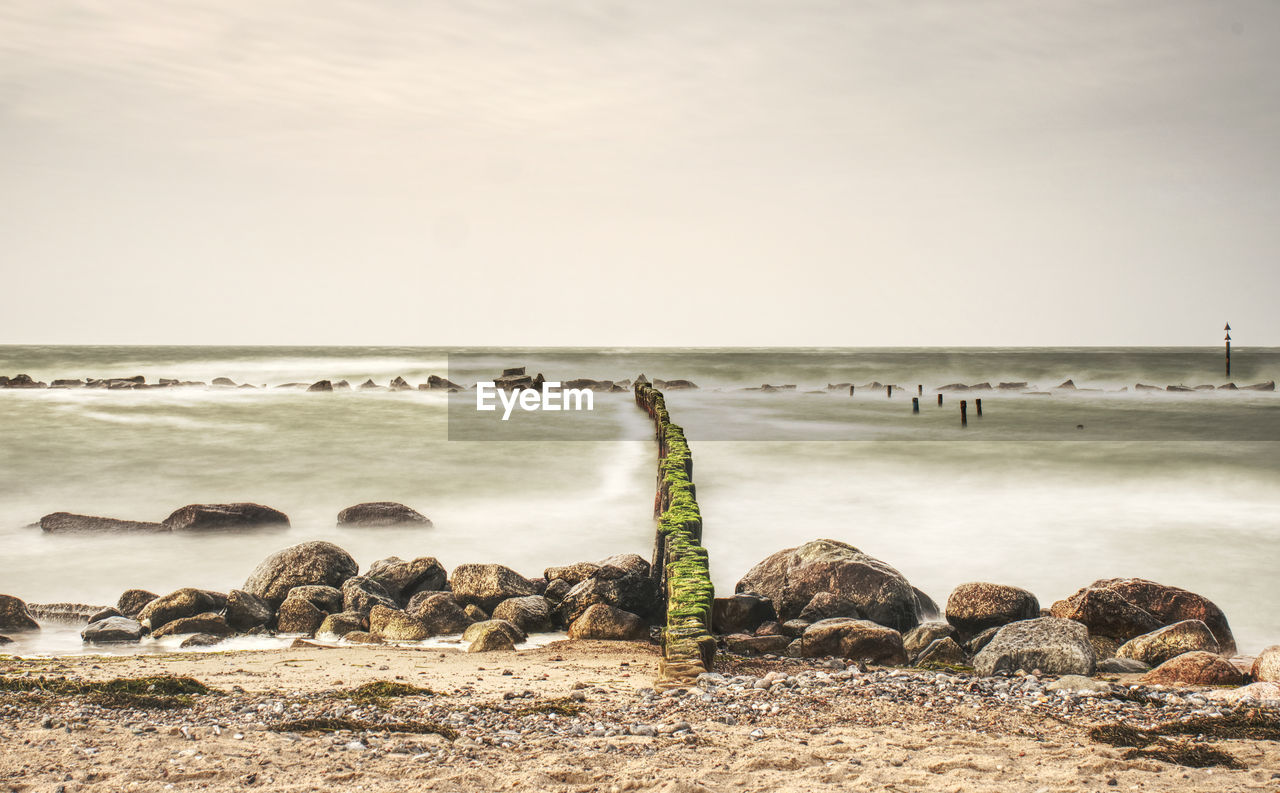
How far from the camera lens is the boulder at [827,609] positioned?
987 cm

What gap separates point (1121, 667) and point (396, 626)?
7163 mm

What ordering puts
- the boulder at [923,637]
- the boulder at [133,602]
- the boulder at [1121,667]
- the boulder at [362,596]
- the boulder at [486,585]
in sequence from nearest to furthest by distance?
the boulder at [1121,667] < the boulder at [923,637] < the boulder at [362,596] < the boulder at [133,602] < the boulder at [486,585]

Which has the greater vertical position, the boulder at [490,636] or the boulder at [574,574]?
the boulder at [574,574]

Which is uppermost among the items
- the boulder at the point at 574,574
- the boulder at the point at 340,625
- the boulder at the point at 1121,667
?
the boulder at the point at 574,574

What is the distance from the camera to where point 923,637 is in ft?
29.2

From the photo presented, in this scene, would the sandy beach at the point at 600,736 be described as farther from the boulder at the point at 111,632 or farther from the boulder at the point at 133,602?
the boulder at the point at 133,602

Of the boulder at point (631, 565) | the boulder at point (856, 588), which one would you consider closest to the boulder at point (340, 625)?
the boulder at point (631, 565)

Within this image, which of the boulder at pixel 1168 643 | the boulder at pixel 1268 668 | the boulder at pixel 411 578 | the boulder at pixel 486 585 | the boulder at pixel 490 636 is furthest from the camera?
the boulder at pixel 411 578

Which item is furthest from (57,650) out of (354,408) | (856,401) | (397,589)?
(856,401)

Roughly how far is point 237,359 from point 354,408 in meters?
78.9

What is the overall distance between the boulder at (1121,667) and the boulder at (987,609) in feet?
4.77

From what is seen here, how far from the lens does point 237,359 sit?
4466 inches

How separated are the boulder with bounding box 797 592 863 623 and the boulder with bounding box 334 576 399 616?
4717 mm

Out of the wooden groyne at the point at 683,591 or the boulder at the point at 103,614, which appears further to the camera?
the boulder at the point at 103,614
